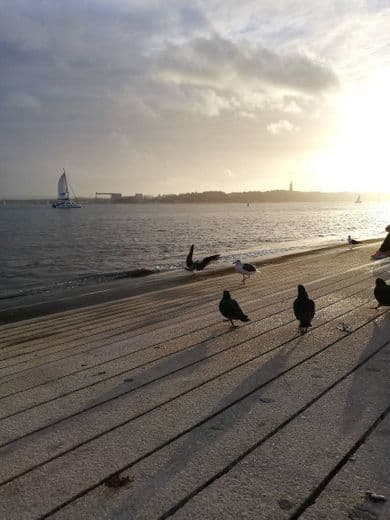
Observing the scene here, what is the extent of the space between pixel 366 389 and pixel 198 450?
2.01 meters

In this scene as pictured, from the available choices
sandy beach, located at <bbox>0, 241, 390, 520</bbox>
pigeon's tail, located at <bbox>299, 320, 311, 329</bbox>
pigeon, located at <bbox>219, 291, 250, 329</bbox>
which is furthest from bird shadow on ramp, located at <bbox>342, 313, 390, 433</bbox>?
pigeon, located at <bbox>219, 291, 250, 329</bbox>

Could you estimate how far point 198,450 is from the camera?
139 inches

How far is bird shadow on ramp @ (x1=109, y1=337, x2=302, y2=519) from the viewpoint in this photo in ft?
9.75

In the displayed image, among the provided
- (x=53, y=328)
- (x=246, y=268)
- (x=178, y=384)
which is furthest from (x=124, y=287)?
(x=178, y=384)

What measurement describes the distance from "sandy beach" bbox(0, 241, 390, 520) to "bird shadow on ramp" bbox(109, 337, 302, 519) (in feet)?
0.04

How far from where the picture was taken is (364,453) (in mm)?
3377

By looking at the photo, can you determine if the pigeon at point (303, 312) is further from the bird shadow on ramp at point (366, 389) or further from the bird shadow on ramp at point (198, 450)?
the bird shadow on ramp at point (198, 450)

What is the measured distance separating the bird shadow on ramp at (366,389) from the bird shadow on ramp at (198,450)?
74cm

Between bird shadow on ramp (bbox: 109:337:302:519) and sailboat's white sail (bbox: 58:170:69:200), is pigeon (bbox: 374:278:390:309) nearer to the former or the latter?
bird shadow on ramp (bbox: 109:337:302:519)

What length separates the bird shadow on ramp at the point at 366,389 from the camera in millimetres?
3984

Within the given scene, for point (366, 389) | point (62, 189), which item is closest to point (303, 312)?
point (366, 389)

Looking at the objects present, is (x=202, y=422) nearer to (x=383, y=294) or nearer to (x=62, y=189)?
(x=383, y=294)

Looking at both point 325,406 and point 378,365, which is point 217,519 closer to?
point 325,406

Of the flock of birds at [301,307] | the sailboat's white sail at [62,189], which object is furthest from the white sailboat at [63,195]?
the flock of birds at [301,307]
